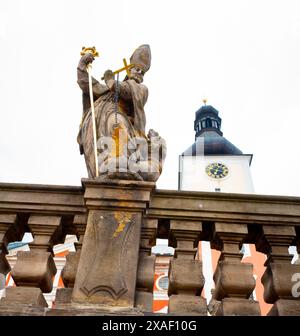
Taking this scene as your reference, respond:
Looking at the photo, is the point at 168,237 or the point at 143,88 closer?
the point at 168,237

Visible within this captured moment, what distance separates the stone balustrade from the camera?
8.50 ft

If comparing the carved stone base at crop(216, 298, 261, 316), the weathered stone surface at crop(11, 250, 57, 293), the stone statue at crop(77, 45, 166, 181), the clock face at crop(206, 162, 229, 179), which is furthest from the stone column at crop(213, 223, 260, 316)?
the clock face at crop(206, 162, 229, 179)

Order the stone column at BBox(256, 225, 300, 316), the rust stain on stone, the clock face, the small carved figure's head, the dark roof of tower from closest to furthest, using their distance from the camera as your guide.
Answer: the stone column at BBox(256, 225, 300, 316)
the rust stain on stone
the small carved figure's head
the clock face
the dark roof of tower

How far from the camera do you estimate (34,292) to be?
8.66 ft

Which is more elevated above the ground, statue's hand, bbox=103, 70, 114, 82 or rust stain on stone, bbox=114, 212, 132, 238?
statue's hand, bbox=103, 70, 114, 82

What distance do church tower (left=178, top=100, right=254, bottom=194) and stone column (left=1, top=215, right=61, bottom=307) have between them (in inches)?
1133

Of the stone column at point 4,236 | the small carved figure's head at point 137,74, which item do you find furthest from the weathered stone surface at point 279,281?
the small carved figure's head at point 137,74

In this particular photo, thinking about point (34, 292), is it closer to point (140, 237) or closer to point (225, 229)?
point (140, 237)

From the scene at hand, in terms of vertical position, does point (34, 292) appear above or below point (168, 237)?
below

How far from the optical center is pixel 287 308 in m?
2.62

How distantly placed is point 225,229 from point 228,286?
437 millimetres

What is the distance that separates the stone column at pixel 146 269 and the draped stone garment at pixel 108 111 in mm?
881

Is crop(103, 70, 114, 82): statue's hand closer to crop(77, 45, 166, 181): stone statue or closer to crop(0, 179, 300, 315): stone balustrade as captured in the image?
crop(77, 45, 166, 181): stone statue
